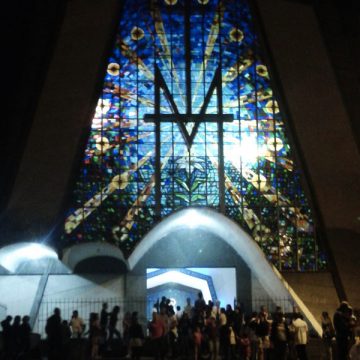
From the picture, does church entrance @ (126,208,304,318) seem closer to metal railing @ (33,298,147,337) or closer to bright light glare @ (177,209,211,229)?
bright light glare @ (177,209,211,229)

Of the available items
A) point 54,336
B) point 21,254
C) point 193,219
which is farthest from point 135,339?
point 193,219

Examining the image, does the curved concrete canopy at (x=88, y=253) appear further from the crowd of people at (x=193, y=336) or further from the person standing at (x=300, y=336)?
the person standing at (x=300, y=336)

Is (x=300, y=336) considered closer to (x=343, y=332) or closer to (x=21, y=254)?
(x=343, y=332)

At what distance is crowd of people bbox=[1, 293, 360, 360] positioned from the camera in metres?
13.6

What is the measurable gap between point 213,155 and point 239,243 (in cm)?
259

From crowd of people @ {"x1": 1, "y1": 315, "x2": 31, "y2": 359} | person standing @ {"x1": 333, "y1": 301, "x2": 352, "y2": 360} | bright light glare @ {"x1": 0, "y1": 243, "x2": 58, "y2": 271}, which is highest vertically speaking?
bright light glare @ {"x1": 0, "y1": 243, "x2": 58, "y2": 271}

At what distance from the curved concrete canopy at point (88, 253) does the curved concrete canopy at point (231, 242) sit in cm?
39

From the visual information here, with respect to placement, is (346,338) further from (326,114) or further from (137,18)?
(137,18)

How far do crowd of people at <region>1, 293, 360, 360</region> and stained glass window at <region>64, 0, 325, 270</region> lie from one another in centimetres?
475

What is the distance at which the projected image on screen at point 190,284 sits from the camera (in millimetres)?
22281

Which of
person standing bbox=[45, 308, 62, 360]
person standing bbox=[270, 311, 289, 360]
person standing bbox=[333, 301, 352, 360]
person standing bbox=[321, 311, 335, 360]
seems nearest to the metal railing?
person standing bbox=[321, 311, 335, 360]

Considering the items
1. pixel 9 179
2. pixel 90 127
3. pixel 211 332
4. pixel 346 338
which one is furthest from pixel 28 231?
pixel 346 338

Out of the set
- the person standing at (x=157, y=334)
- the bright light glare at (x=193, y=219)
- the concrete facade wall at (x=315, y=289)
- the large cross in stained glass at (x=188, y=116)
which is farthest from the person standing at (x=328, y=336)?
the large cross in stained glass at (x=188, y=116)

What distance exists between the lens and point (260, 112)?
21.1 m
